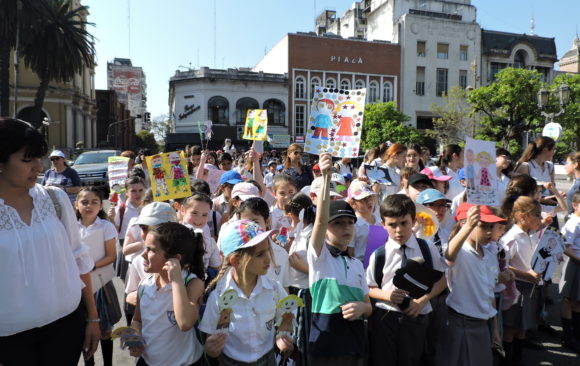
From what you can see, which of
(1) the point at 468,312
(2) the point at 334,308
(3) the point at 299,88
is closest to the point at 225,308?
(2) the point at 334,308

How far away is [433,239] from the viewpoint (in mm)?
3625

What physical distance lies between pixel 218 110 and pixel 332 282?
135 ft

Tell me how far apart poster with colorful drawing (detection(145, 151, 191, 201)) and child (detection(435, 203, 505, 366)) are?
334 centimetres

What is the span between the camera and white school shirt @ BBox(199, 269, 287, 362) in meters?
2.47

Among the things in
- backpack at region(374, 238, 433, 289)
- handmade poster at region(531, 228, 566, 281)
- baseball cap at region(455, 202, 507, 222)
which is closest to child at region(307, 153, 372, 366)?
backpack at region(374, 238, 433, 289)

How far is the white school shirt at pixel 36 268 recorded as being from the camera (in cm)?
207

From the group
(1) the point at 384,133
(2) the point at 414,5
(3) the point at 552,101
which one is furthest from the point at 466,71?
(3) the point at 552,101

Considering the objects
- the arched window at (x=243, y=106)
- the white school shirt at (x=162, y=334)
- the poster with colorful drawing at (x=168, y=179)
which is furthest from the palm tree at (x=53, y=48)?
the white school shirt at (x=162, y=334)

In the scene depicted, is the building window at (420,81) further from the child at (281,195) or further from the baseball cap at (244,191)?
the baseball cap at (244,191)

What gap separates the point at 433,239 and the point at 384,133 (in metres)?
36.0

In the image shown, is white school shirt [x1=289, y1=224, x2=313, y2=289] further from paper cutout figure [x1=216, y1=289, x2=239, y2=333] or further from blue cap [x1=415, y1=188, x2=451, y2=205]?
blue cap [x1=415, y1=188, x2=451, y2=205]

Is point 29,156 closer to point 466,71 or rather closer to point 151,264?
point 151,264

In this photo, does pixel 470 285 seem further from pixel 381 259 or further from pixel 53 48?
pixel 53 48

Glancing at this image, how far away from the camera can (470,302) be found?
314 centimetres
